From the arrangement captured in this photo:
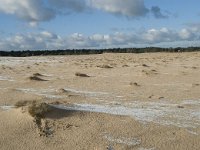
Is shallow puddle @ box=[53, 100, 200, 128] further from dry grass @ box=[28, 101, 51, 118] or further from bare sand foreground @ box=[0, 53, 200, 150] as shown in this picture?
dry grass @ box=[28, 101, 51, 118]

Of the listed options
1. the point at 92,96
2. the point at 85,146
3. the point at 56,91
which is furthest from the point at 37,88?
the point at 85,146

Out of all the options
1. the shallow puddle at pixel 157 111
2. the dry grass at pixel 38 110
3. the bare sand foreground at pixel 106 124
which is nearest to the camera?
the bare sand foreground at pixel 106 124

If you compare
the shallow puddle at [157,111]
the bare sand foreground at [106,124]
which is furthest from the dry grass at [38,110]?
the shallow puddle at [157,111]

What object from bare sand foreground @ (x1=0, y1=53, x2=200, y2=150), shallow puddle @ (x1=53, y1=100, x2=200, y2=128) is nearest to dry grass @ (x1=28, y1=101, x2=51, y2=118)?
bare sand foreground @ (x1=0, y1=53, x2=200, y2=150)

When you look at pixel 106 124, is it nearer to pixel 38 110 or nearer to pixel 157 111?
pixel 38 110

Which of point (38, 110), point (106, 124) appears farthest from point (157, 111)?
point (38, 110)

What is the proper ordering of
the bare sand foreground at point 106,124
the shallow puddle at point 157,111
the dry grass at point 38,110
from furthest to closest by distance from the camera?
the shallow puddle at point 157,111
the dry grass at point 38,110
the bare sand foreground at point 106,124

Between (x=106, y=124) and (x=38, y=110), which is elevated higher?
(x=38, y=110)

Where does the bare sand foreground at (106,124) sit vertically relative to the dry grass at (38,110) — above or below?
below

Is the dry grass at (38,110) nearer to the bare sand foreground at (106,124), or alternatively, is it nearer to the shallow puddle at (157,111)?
the bare sand foreground at (106,124)

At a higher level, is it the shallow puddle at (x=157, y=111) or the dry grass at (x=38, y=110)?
the dry grass at (x=38, y=110)

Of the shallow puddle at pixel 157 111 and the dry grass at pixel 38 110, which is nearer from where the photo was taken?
the dry grass at pixel 38 110

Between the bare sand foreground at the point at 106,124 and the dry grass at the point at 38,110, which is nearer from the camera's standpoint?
the bare sand foreground at the point at 106,124

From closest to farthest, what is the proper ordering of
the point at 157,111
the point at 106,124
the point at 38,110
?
the point at 106,124 < the point at 38,110 < the point at 157,111
